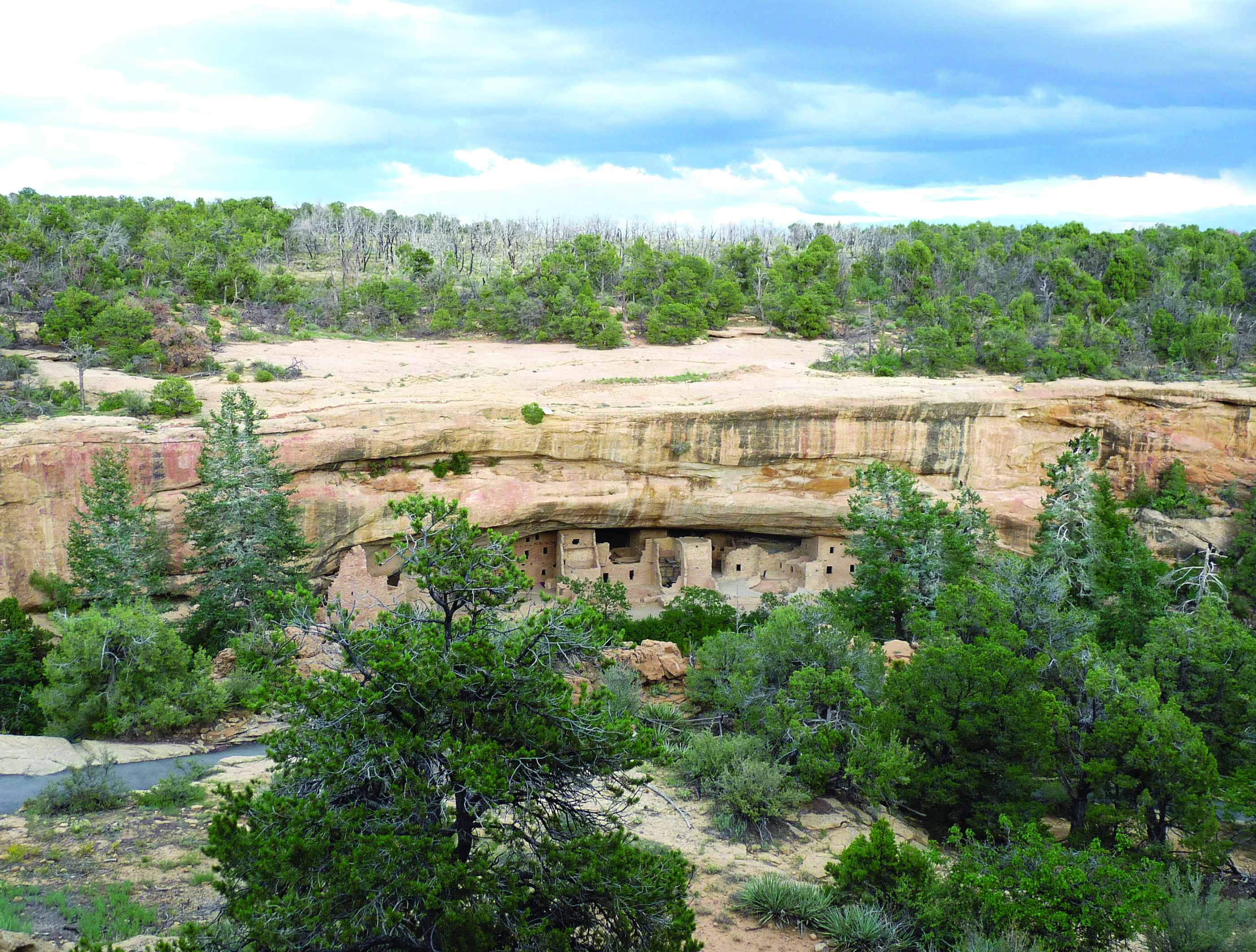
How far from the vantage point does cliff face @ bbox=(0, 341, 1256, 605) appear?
18703 millimetres

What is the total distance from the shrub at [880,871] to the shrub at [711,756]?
3.27 metres

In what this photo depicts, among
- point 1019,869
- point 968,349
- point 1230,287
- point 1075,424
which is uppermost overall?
point 1230,287

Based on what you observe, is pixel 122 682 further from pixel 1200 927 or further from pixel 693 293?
pixel 693 293

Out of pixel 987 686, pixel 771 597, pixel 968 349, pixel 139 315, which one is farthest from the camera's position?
pixel 968 349

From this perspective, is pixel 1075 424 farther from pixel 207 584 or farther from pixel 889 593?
pixel 207 584

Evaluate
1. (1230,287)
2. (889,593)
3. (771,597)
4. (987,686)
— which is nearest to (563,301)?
(771,597)

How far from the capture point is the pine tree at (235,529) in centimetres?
1752

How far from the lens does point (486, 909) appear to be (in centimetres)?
594

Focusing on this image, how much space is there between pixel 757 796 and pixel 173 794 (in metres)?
7.63

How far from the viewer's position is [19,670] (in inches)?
598

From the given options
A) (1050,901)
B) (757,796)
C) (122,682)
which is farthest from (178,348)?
(1050,901)

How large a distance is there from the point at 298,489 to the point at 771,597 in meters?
11.8

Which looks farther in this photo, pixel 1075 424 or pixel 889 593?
pixel 1075 424

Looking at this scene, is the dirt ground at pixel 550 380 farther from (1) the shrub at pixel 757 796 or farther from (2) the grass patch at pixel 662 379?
(1) the shrub at pixel 757 796
